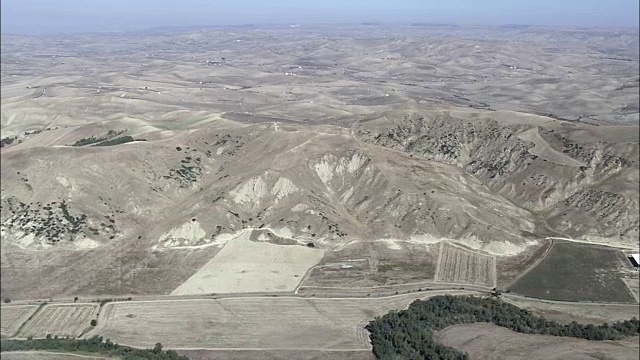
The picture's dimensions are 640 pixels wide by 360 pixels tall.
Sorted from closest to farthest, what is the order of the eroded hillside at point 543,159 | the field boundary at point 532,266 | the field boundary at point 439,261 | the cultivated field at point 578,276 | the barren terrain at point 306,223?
the barren terrain at point 306,223, the cultivated field at point 578,276, the field boundary at point 532,266, the field boundary at point 439,261, the eroded hillside at point 543,159

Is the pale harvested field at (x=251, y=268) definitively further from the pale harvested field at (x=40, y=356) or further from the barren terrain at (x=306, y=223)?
the pale harvested field at (x=40, y=356)

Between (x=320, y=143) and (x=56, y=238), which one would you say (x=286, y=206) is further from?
(x=56, y=238)

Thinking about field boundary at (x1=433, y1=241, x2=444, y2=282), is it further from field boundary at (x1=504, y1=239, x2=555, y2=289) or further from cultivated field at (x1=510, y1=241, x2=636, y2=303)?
cultivated field at (x1=510, y1=241, x2=636, y2=303)

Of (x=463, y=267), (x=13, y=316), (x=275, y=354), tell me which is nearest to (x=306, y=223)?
(x=463, y=267)

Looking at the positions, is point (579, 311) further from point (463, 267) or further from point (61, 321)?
point (61, 321)

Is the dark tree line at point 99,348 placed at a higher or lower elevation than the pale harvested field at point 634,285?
higher

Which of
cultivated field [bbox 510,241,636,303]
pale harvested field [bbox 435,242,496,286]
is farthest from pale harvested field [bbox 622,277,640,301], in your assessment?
pale harvested field [bbox 435,242,496,286]

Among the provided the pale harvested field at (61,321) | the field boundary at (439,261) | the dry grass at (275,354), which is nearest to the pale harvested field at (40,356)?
the pale harvested field at (61,321)

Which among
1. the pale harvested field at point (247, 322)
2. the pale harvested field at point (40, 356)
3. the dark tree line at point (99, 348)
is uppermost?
the pale harvested field at point (40, 356)
